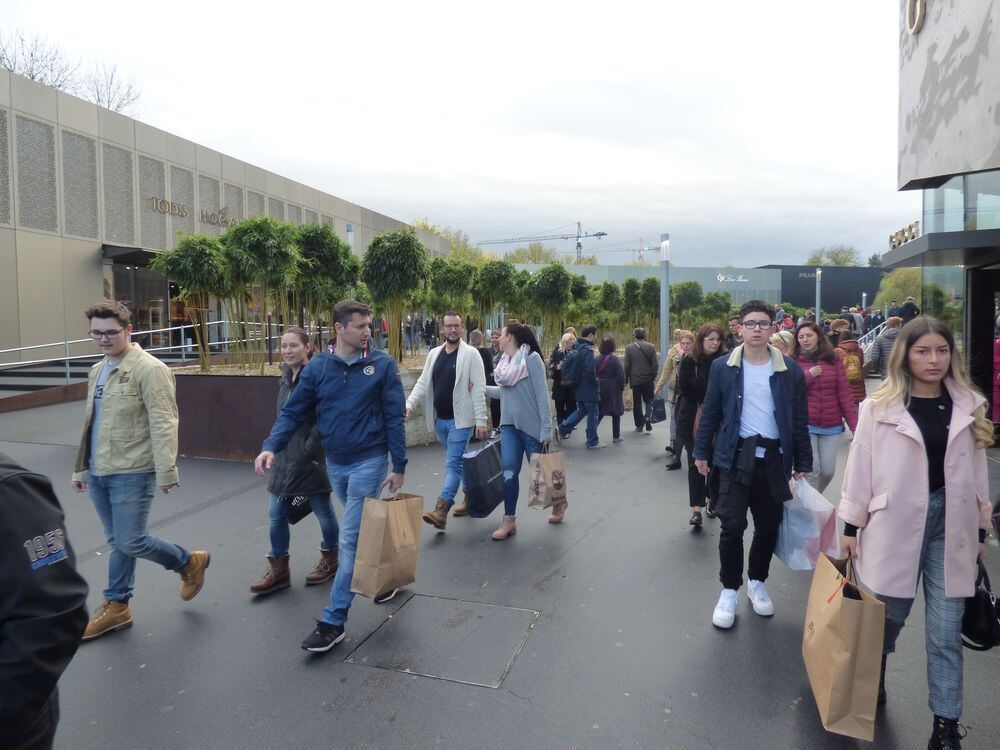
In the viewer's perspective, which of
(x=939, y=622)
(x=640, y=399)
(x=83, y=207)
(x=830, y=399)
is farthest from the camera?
(x=83, y=207)

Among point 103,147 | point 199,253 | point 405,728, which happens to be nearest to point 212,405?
point 199,253

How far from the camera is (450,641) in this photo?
371cm

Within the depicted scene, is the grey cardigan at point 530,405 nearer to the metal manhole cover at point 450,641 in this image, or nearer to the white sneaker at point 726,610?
the metal manhole cover at point 450,641

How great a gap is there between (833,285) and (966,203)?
5285 cm

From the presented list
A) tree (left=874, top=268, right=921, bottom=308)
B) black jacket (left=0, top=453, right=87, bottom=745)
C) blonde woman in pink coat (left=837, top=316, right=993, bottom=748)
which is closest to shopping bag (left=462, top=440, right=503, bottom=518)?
blonde woman in pink coat (left=837, top=316, right=993, bottom=748)

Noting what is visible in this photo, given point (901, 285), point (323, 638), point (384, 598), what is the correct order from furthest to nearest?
point (901, 285) < point (384, 598) < point (323, 638)

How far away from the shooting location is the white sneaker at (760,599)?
3969 mm

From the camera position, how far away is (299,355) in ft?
15.4

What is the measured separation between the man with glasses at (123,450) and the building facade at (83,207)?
16573 mm

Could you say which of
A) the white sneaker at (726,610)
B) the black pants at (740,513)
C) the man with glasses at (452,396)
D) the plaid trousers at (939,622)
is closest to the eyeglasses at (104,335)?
the man with glasses at (452,396)

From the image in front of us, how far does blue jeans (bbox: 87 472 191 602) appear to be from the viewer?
389cm

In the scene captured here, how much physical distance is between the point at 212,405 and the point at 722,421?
721 centimetres

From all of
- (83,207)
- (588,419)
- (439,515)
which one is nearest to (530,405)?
(439,515)

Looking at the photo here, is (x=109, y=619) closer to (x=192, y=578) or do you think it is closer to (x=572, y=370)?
(x=192, y=578)
